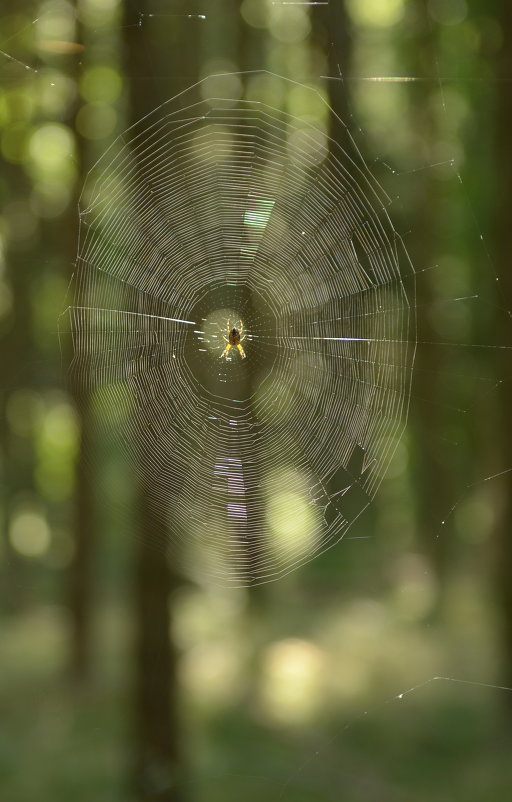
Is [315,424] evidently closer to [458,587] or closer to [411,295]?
[411,295]

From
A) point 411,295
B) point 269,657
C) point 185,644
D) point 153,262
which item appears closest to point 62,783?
point 185,644

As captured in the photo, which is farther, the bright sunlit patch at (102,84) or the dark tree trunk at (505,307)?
the dark tree trunk at (505,307)

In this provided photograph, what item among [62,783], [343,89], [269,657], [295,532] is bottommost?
[62,783]

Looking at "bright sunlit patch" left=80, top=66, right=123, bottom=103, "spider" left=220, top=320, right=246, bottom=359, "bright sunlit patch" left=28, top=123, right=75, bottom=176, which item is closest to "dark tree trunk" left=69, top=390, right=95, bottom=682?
"spider" left=220, top=320, right=246, bottom=359

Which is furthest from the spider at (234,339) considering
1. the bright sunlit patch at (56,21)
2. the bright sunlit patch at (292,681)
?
the bright sunlit patch at (292,681)

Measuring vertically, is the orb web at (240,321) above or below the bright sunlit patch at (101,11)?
below

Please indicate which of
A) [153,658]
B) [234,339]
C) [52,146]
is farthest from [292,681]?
[52,146]

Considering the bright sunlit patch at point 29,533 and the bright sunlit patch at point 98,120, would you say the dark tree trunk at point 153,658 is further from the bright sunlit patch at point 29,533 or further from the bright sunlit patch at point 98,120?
the bright sunlit patch at point 29,533

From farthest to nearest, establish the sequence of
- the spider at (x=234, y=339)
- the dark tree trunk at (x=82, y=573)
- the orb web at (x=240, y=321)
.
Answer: the dark tree trunk at (x=82, y=573), the spider at (x=234, y=339), the orb web at (x=240, y=321)
